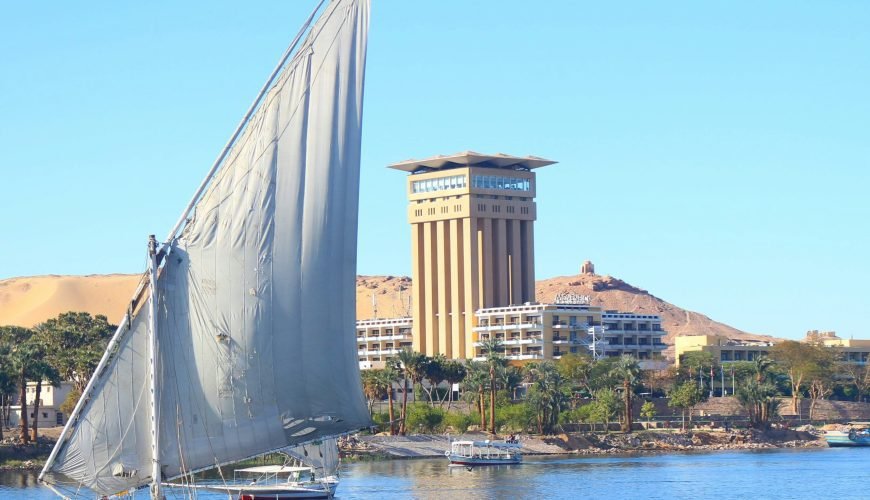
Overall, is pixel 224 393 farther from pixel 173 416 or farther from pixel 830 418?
pixel 830 418

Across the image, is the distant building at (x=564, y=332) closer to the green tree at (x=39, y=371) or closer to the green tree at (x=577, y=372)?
the green tree at (x=577, y=372)

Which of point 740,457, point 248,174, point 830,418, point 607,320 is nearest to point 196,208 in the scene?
point 248,174

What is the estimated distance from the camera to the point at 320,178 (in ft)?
141

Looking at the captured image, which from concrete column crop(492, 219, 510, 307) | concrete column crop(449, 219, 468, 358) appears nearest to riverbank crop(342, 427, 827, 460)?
concrete column crop(449, 219, 468, 358)

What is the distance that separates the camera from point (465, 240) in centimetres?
18162

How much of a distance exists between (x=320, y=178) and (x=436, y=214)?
143 metres

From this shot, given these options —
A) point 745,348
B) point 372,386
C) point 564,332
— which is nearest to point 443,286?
point 564,332

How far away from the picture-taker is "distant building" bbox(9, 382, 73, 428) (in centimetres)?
11369

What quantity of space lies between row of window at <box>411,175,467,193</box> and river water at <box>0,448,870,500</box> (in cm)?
7620

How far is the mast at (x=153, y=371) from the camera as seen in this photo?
41.6m

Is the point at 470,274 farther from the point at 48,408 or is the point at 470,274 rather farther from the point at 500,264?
the point at 48,408

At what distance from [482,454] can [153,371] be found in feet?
205

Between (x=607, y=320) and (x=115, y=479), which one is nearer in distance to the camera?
(x=115, y=479)

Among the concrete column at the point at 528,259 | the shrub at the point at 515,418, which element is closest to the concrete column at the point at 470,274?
the concrete column at the point at 528,259
